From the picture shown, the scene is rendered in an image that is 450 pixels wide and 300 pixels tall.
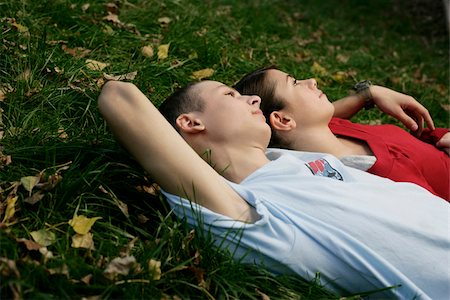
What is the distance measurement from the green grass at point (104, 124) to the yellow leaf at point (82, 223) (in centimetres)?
4

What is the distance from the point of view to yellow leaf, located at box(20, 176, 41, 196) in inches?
108

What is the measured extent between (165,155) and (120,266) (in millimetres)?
458

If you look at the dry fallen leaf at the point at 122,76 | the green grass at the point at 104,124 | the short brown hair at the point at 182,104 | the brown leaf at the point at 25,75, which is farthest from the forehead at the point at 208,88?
the brown leaf at the point at 25,75

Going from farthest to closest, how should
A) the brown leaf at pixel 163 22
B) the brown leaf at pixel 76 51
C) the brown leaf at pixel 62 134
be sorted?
the brown leaf at pixel 163 22, the brown leaf at pixel 76 51, the brown leaf at pixel 62 134

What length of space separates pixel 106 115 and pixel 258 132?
695mm

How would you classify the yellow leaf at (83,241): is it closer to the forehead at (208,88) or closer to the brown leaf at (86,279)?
the brown leaf at (86,279)

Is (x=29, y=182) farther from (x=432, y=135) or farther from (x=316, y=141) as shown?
(x=432, y=135)

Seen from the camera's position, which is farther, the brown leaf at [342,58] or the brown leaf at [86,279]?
the brown leaf at [342,58]

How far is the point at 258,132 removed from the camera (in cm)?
299

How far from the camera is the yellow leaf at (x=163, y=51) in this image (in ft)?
15.0

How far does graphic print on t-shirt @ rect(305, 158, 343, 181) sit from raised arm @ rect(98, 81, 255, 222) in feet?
1.48

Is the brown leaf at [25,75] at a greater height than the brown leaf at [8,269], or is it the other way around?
the brown leaf at [8,269]

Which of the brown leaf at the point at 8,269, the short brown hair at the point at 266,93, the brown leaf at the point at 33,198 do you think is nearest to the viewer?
the brown leaf at the point at 8,269

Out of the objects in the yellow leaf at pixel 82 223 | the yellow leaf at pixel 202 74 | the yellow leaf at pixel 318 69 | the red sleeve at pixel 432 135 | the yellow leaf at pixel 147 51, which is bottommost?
the yellow leaf at pixel 318 69
